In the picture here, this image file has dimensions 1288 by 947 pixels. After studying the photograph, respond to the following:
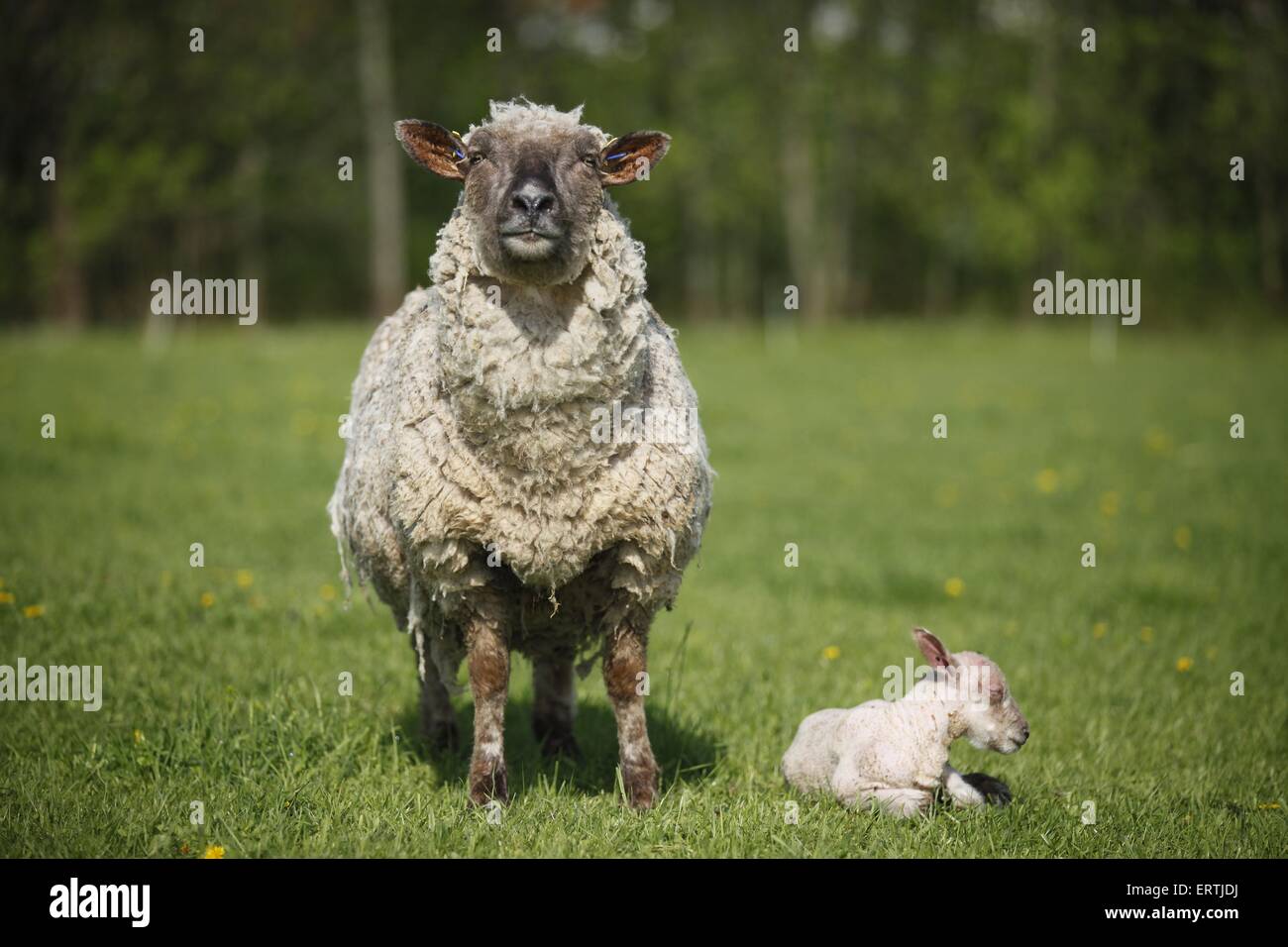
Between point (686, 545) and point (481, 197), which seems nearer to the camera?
point (481, 197)

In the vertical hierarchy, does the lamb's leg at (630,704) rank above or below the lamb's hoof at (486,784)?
above

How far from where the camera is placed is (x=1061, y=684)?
682 centimetres

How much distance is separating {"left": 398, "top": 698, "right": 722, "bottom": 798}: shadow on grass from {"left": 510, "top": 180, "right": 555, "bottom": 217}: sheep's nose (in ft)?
6.77

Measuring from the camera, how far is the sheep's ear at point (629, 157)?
4441 millimetres

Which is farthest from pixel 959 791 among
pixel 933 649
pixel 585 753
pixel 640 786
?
pixel 585 753

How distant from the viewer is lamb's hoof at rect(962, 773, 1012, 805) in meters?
4.77

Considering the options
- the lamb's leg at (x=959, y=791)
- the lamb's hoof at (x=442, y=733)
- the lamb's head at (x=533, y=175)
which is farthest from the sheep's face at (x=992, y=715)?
the lamb's hoof at (x=442, y=733)

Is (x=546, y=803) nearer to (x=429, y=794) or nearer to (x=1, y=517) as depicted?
(x=429, y=794)

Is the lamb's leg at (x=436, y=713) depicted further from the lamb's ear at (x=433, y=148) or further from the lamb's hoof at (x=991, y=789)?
the lamb's hoof at (x=991, y=789)

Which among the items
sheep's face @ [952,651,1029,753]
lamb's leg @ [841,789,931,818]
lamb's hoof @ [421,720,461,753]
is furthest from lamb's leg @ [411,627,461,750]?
sheep's face @ [952,651,1029,753]

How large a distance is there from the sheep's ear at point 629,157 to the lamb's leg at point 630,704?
1621 mm
